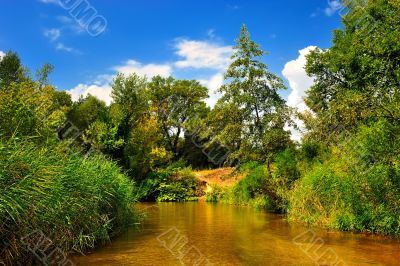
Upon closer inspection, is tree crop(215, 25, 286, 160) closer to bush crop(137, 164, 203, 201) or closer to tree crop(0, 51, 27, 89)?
bush crop(137, 164, 203, 201)

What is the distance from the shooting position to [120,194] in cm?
1362

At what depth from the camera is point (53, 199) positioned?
8266mm

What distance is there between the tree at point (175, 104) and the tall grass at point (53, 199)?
37.4 meters

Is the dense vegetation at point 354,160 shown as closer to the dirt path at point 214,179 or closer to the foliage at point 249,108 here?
the foliage at point 249,108

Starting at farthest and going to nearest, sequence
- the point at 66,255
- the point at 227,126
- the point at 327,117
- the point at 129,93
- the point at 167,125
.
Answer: the point at 167,125 < the point at 129,93 < the point at 227,126 < the point at 327,117 < the point at 66,255

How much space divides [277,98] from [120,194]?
14.2m

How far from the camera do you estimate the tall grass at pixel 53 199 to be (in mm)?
7254

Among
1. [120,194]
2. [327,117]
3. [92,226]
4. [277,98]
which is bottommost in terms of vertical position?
[92,226]

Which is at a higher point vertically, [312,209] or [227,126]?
[227,126]

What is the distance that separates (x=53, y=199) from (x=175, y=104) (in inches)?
1753

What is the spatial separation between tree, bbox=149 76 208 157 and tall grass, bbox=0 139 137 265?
3739 cm

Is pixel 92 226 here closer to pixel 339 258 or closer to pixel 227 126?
pixel 339 258

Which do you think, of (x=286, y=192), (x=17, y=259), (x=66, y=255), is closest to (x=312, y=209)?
(x=286, y=192)

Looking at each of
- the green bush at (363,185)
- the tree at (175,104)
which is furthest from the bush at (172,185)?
the green bush at (363,185)
